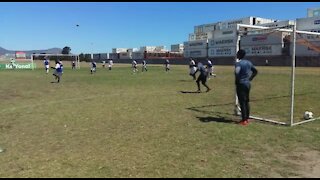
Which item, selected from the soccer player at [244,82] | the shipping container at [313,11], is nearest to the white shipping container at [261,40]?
the shipping container at [313,11]

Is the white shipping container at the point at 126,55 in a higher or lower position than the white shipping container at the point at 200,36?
lower

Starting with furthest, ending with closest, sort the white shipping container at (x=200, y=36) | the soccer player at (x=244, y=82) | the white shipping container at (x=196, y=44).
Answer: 1. the white shipping container at (x=200, y=36)
2. the white shipping container at (x=196, y=44)
3. the soccer player at (x=244, y=82)

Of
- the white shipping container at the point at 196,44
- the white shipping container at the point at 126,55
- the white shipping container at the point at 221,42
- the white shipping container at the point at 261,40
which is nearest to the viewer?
the white shipping container at the point at 261,40

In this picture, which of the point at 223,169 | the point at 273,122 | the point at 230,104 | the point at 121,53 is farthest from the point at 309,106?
the point at 121,53

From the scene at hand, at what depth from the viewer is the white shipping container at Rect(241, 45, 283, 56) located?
252ft

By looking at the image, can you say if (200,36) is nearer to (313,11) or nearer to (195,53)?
(195,53)

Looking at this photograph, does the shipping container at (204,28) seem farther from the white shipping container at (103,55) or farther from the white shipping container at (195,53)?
the white shipping container at (103,55)

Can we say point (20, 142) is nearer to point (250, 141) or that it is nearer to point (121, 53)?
point (250, 141)

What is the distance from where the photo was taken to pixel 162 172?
5863 millimetres

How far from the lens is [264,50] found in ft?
266

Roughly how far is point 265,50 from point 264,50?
1.12 ft

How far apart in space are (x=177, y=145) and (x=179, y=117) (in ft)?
11.1

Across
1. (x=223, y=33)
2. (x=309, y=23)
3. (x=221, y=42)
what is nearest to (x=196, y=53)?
(x=223, y=33)

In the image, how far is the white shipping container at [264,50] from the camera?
76.8 m
